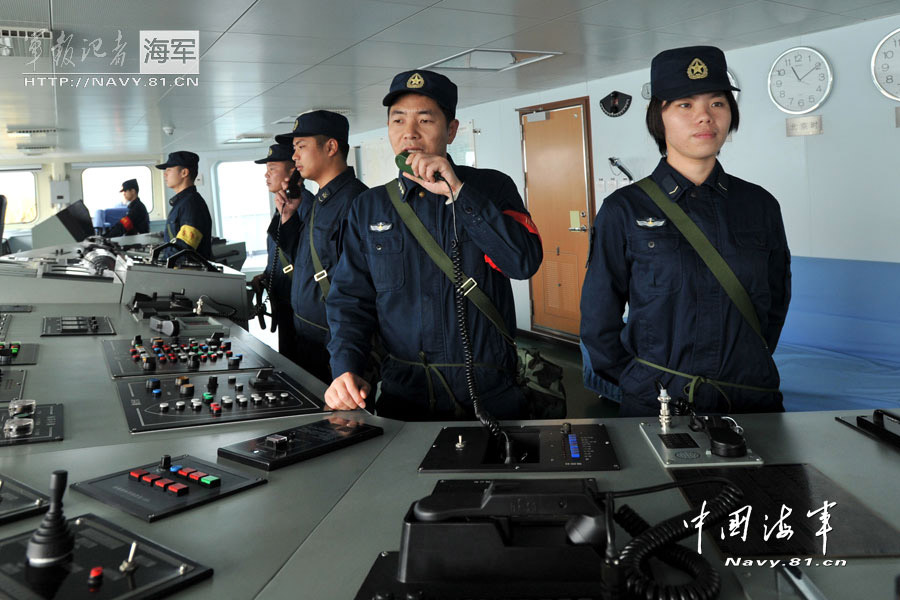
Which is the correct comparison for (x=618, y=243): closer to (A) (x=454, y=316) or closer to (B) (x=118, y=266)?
(A) (x=454, y=316)

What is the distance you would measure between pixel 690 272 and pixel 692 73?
52cm

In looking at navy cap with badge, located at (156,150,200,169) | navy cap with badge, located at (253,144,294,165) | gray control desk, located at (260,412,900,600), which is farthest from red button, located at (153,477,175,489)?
navy cap with badge, located at (156,150,200,169)

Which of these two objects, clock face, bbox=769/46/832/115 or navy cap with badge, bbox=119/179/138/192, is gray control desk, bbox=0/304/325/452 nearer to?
clock face, bbox=769/46/832/115

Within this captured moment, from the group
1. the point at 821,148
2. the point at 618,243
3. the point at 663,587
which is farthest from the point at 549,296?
the point at 663,587

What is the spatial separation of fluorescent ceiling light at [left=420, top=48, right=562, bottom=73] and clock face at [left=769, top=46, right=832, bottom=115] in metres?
1.52

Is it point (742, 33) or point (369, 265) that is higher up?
point (742, 33)

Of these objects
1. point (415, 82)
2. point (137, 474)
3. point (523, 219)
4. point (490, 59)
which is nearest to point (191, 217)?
point (490, 59)

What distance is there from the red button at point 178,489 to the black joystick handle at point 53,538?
0.89 feet

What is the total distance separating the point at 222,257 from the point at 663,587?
329 inches

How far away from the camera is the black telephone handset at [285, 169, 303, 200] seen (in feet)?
14.2

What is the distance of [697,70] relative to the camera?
77.0 inches

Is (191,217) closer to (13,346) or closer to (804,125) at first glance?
(13,346)

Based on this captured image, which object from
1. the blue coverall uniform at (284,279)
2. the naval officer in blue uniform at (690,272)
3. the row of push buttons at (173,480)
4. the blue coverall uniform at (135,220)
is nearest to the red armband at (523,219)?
the naval officer in blue uniform at (690,272)

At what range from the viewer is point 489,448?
1451 millimetres
